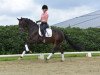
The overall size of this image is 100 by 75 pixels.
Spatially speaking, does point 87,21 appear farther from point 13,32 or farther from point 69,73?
point 69,73

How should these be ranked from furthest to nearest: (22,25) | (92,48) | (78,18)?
(78,18), (92,48), (22,25)

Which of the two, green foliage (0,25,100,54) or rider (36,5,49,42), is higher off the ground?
rider (36,5,49,42)

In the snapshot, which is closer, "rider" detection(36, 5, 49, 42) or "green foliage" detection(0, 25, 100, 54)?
"rider" detection(36, 5, 49, 42)

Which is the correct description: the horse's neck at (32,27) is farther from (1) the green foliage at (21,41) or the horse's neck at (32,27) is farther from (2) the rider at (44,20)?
(1) the green foliage at (21,41)

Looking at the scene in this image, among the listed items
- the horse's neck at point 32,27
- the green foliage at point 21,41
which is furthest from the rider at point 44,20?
the green foliage at point 21,41

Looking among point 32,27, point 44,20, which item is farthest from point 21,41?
point 44,20

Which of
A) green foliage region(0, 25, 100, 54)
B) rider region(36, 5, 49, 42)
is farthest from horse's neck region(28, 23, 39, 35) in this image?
green foliage region(0, 25, 100, 54)

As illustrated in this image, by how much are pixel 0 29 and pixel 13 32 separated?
81cm

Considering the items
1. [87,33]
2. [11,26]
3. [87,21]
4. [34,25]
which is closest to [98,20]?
[87,21]

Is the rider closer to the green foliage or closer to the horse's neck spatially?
the horse's neck

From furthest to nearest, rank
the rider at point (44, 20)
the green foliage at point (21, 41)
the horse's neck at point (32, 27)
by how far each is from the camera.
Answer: the green foliage at point (21, 41) < the horse's neck at point (32, 27) < the rider at point (44, 20)

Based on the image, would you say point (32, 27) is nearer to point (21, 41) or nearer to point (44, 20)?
point (44, 20)

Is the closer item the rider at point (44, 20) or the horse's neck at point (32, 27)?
the rider at point (44, 20)

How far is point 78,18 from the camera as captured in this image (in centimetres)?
4003
